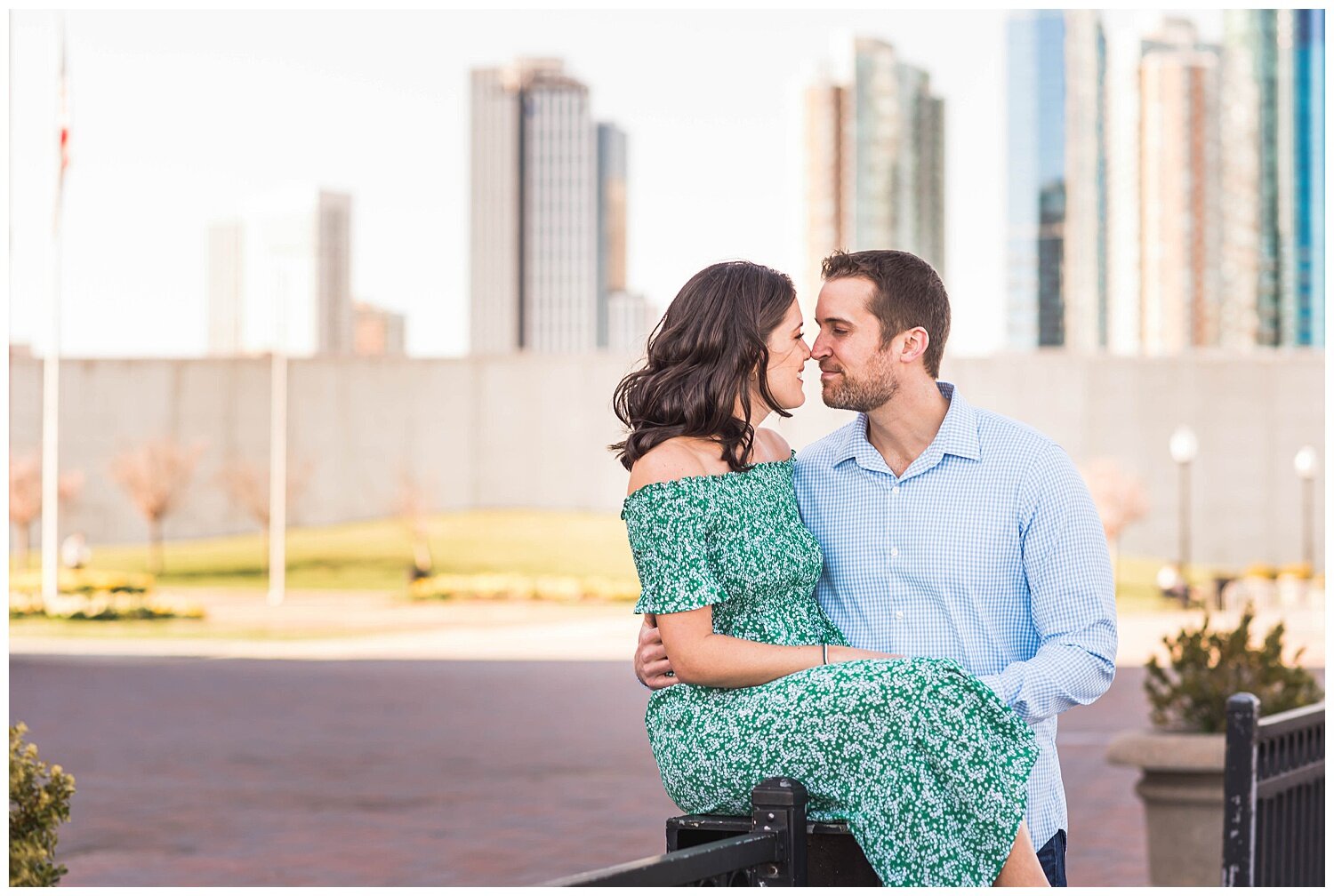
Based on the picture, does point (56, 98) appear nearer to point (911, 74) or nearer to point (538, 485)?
point (538, 485)

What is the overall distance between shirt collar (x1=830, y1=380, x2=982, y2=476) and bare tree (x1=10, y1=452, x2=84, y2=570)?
118ft

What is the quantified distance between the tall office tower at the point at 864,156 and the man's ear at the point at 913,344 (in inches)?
4073

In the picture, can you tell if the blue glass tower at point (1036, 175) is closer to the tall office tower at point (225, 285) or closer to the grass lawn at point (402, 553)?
the grass lawn at point (402, 553)

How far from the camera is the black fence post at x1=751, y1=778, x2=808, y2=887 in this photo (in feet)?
7.48

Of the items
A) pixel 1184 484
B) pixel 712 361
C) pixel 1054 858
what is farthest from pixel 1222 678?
pixel 1184 484

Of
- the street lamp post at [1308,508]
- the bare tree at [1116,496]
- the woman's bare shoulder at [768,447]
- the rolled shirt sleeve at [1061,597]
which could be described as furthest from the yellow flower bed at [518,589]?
the rolled shirt sleeve at [1061,597]

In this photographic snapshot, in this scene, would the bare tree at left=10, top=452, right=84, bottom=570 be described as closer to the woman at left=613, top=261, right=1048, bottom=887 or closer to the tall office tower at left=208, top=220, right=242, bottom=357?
the woman at left=613, top=261, right=1048, bottom=887

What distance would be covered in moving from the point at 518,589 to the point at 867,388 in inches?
1216

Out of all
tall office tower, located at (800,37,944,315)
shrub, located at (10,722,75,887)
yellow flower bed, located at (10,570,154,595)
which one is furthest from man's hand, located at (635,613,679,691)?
tall office tower, located at (800,37,944,315)

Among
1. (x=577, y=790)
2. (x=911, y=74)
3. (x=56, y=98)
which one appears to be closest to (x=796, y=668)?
(x=577, y=790)

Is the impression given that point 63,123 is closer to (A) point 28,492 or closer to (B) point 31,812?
(B) point 31,812

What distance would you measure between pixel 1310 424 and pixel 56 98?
104ft

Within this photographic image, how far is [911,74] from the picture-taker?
114125 millimetres

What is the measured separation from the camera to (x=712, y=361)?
104 inches
